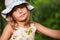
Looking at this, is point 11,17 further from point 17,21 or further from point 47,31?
point 47,31

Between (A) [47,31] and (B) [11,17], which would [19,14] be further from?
(A) [47,31]

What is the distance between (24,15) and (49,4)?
0.66m

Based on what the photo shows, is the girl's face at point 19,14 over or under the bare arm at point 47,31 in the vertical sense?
over

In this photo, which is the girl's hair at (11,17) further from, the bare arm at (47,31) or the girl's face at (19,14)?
the bare arm at (47,31)

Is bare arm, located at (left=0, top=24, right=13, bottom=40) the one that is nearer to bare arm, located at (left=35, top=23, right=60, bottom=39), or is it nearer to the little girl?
the little girl

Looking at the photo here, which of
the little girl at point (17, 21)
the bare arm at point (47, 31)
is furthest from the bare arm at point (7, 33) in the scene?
the bare arm at point (47, 31)

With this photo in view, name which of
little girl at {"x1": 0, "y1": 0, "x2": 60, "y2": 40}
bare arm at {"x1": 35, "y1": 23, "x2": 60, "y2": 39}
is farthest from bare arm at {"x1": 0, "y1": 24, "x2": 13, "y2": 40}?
bare arm at {"x1": 35, "y1": 23, "x2": 60, "y2": 39}

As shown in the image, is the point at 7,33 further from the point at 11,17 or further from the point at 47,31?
the point at 47,31

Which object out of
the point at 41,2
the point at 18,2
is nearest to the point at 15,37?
the point at 18,2

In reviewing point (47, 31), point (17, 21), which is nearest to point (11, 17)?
point (17, 21)

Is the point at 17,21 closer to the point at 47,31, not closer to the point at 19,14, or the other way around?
the point at 19,14

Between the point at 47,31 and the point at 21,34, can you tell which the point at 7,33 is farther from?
the point at 47,31

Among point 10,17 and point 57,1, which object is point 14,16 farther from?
point 57,1

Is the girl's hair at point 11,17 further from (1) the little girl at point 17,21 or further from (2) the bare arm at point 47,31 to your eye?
(2) the bare arm at point 47,31
